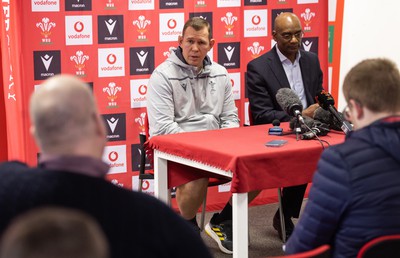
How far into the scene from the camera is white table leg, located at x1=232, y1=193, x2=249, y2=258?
12.4 ft

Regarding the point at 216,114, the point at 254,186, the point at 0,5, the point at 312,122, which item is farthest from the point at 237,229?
the point at 0,5

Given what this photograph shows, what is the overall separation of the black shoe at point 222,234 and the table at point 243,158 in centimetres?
78

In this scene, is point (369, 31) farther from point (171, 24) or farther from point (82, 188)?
point (82, 188)

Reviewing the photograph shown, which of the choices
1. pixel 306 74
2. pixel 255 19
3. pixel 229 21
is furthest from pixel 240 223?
pixel 255 19

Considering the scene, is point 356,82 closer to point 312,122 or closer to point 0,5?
point 312,122

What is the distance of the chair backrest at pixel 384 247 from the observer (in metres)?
2.26

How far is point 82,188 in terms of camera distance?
1734 millimetres

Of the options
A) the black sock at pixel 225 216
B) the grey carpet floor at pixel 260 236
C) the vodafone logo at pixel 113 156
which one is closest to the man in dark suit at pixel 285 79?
the grey carpet floor at pixel 260 236

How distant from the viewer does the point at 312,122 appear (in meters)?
4.24

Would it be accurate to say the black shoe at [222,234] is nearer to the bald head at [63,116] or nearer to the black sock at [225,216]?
the black sock at [225,216]

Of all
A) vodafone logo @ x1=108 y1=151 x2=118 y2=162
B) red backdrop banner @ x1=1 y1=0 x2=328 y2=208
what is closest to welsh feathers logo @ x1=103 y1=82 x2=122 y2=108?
red backdrop banner @ x1=1 y1=0 x2=328 y2=208

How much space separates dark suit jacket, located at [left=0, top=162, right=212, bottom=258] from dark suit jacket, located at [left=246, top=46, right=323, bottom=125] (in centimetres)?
320

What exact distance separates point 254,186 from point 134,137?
2192mm

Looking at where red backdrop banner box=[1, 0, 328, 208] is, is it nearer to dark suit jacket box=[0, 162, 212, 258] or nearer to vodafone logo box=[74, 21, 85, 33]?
vodafone logo box=[74, 21, 85, 33]
